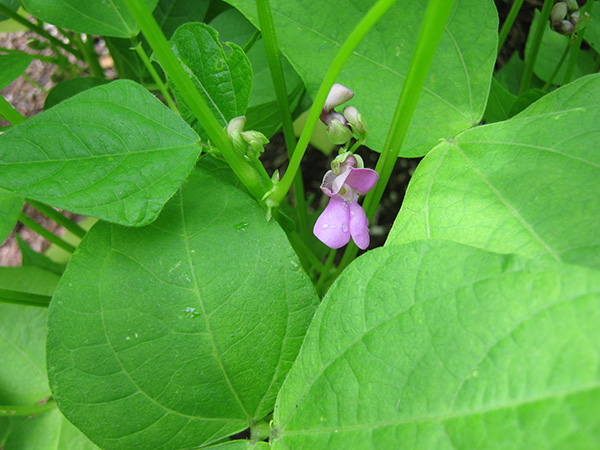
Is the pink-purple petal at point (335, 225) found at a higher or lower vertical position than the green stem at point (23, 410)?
higher

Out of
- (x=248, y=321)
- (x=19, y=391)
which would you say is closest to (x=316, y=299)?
(x=248, y=321)

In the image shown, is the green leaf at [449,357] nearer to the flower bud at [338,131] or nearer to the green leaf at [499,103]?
the flower bud at [338,131]

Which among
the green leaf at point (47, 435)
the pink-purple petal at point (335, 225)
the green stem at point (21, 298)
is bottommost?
the green leaf at point (47, 435)

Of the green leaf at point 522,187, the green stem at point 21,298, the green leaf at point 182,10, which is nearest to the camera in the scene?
the green leaf at point 522,187

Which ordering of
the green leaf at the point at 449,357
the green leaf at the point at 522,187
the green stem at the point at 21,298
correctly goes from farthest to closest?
the green stem at the point at 21,298 → the green leaf at the point at 522,187 → the green leaf at the point at 449,357

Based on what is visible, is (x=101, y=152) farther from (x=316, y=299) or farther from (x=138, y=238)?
(x=316, y=299)

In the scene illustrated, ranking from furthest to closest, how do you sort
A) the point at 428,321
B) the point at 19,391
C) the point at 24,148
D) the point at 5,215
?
1. the point at 19,391
2. the point at 5,215
3. the point at 24,148
4. the point at 428,321

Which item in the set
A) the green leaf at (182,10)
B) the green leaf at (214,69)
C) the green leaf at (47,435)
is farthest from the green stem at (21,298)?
the green leaf at (182,10)
